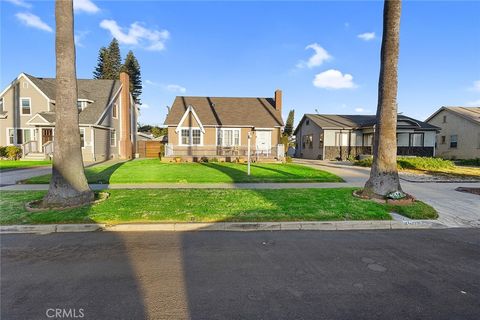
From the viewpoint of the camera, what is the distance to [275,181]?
13273mm

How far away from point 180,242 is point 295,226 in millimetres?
2756

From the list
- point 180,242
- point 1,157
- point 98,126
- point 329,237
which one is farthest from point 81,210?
point 1,157

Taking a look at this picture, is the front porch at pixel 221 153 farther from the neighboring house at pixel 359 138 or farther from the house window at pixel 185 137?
the neighboring house at pixel 359 138

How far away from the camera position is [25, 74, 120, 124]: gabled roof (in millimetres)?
26156

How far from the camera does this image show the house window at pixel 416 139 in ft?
97.9

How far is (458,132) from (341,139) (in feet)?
44.5

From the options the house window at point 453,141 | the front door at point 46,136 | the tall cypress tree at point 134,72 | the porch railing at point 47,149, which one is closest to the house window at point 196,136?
the porch railing at point 47,149

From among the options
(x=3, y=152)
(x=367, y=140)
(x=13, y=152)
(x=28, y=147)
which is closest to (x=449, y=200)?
(x=367, y=140)

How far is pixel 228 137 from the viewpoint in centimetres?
2648

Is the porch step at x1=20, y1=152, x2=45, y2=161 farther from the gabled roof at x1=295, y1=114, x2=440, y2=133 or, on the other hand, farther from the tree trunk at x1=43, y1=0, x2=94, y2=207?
the gabled roof at x1=295, y1=114, x2=440, y2=133

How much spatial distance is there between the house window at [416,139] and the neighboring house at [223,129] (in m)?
14.1

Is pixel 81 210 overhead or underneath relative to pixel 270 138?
underneath

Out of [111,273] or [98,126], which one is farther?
[98,126]

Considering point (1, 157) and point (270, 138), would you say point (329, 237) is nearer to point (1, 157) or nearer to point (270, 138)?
point (270, 138)
